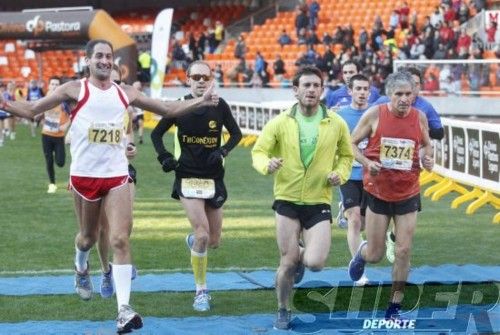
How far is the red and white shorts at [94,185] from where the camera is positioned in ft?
29.6

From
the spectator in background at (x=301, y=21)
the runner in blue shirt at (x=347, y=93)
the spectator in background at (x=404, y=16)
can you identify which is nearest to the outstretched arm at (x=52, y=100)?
the runner in blue shirt at (x=347, y=93)

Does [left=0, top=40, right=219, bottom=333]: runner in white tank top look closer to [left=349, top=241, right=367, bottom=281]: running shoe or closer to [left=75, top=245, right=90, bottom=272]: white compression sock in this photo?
[left=75, top=245, right=90, bottom=272]: white compression sock

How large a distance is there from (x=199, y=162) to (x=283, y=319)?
187 cm

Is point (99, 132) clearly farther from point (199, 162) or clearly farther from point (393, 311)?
point (393, 311)

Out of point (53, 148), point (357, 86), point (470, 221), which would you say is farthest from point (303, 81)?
point (53, 148)

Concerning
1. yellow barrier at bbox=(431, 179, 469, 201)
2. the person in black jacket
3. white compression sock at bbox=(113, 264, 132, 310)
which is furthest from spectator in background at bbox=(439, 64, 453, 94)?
white compression sock at bbox=(113, 264, 132, 310)

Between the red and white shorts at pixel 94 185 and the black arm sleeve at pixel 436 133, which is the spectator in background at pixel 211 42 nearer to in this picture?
the black arm sleeve at pixel 436 133

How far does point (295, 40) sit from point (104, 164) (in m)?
33.0

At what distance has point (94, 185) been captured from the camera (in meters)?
9.07

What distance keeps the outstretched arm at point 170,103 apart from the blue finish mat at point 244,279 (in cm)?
198

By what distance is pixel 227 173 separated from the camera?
897 inches

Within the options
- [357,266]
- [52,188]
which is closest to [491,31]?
[52,188]

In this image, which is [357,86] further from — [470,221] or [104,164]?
[470,221]

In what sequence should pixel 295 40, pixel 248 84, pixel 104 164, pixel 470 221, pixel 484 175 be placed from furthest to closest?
pixel 295 40 < pixel 248 84 < pixel 484 175 < pixel 470 221 < pixel 104 164
